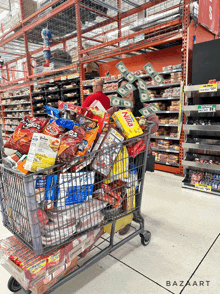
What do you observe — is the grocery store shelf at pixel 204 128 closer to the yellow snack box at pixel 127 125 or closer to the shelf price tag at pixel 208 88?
the shelf price tag at pixel 208 88

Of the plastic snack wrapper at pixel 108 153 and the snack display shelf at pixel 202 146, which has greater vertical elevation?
the plastic snack wrapper at pixel 108 153

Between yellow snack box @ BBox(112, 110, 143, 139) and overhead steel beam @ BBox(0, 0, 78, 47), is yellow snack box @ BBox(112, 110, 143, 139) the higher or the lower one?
the lower one

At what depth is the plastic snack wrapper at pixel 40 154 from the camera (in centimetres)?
94

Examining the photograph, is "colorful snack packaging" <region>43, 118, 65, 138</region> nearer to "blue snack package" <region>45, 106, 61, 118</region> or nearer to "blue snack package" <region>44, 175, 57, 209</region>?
"blue snack package" <region>45, 106, 61, 118</region>

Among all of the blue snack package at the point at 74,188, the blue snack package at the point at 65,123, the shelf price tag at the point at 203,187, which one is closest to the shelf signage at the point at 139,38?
the shelf price tag at the point at 203,187

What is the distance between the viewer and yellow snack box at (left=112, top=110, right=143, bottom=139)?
4.39 feet

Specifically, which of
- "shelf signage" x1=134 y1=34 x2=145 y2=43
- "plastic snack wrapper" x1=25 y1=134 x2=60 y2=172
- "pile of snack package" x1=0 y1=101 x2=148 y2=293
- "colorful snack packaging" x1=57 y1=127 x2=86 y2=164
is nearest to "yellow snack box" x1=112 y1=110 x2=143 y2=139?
"pile of snack package" x1=0 y1=101 x2=148 y2=293

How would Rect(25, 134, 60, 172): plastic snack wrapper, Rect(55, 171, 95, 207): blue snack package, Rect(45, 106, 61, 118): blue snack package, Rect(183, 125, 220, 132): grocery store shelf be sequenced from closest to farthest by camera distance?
Rect(25, 134, 60, 172): plastic snack wrapper
Rect(55, 171, 95, 207): blue snack package
Rect(45, 106, 61, 118): blue snack package
Rect(183, 125, 220, 132): grocery store shelf

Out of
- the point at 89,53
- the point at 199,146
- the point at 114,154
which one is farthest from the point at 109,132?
the point at 89,53

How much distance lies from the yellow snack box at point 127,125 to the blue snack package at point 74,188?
37 cm

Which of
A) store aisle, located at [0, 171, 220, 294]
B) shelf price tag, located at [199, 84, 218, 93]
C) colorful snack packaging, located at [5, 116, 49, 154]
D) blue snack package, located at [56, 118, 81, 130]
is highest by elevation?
shelf price tag, located at [199, 84, 218, 93]

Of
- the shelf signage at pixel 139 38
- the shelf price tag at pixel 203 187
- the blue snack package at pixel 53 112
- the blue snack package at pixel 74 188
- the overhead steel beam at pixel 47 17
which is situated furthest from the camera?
the overhead steel beam at pixel 47 17

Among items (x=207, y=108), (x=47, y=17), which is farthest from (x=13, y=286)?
(x=47, y=17)

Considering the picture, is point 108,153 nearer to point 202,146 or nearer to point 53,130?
point 53,130
